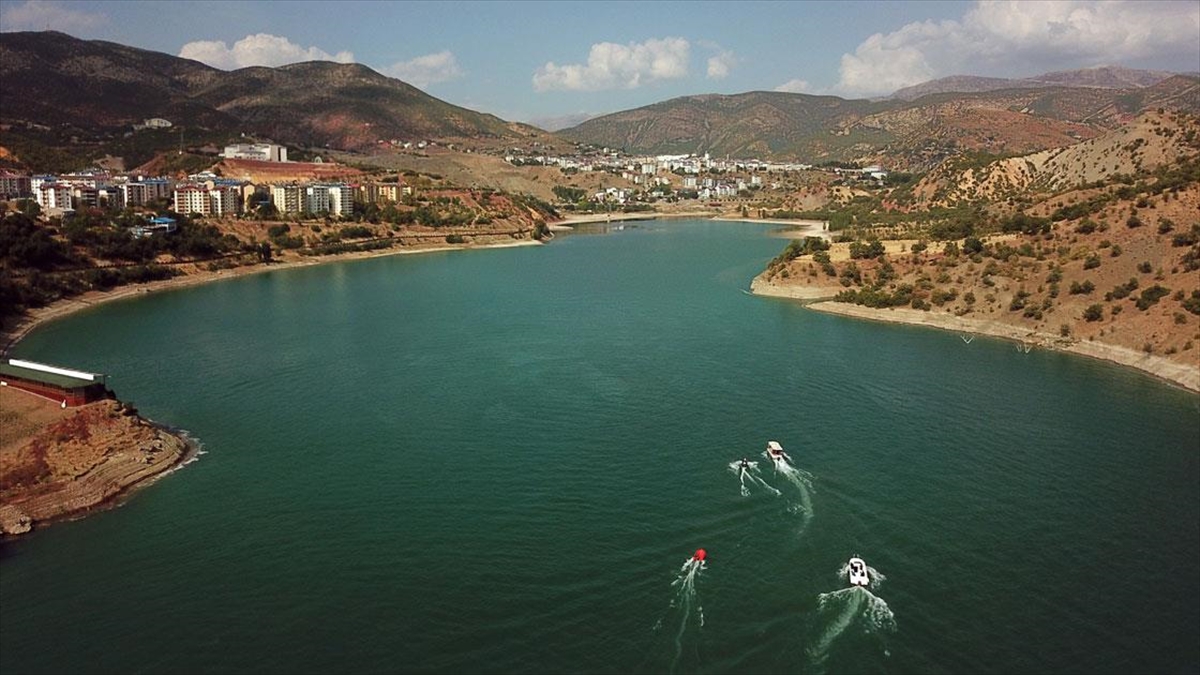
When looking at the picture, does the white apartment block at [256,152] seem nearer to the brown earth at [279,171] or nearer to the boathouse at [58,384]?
the brown earth at [279,171]

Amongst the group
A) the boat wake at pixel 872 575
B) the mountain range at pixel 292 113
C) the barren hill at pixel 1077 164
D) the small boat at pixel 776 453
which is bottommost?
the boat wake at pixel 872 575

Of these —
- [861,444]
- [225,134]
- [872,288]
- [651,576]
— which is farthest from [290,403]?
[225,134]

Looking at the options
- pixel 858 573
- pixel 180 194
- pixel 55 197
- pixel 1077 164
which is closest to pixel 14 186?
pixel 55 197

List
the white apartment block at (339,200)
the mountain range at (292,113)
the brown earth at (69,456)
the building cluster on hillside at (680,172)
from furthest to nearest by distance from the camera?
the building cluster on hillside at (680,172)
the mountain range at (292,113)
the white apartment block at (339,200)
the brown earth at (69,456)

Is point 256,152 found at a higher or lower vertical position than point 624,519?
higher

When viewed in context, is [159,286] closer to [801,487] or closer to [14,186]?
[14,186]

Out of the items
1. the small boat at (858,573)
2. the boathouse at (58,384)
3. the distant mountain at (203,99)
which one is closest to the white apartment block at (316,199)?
Result: the distant mountain at (203,99)
